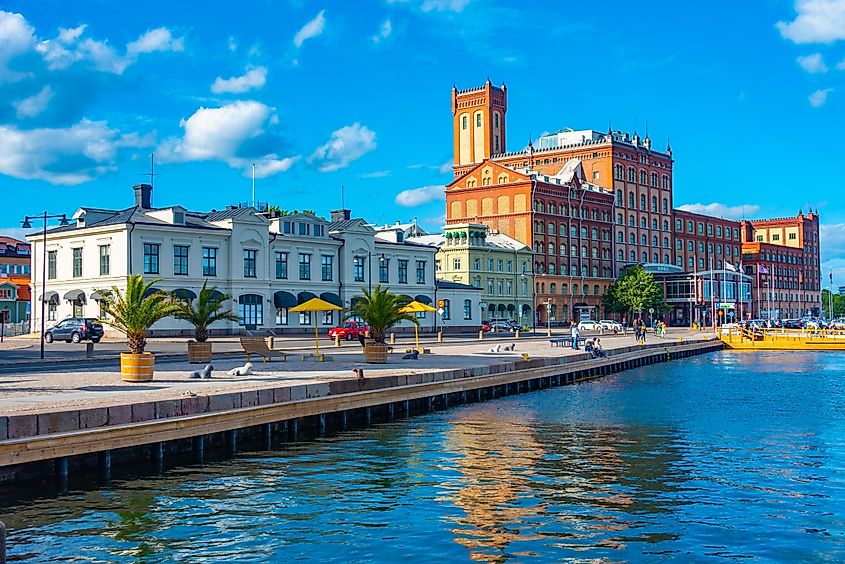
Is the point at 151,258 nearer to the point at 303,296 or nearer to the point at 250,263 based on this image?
the point at 250,263

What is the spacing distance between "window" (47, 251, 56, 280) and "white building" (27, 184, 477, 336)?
0.09 metres

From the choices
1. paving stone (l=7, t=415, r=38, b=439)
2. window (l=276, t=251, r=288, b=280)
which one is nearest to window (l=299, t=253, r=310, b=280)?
window (l=276, t=251, r=288, b=280)

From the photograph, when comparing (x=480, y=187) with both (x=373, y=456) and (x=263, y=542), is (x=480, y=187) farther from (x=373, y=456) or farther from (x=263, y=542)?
(x=263, y=542)

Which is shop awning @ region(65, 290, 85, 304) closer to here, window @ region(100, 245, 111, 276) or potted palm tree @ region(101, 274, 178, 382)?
window @ region(100, 245, 111, 276)

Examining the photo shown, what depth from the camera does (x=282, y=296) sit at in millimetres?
79750

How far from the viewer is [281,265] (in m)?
80.8

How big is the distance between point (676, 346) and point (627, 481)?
57385 millimetres

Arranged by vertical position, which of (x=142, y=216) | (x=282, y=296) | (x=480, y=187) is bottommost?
(x=282, y=296)

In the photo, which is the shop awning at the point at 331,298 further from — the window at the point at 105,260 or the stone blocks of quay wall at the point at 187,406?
the stone blocks of quay wall at the point at 187,406

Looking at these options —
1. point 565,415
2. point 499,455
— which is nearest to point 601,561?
point 499,455

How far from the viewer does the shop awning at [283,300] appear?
79.4 meters

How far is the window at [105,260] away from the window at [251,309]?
11145mm

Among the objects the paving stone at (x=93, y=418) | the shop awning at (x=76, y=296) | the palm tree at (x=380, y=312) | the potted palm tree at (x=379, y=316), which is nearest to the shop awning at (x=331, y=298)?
the shop awning at (x=76, y=296)

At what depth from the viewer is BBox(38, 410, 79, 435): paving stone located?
19.3 meters
